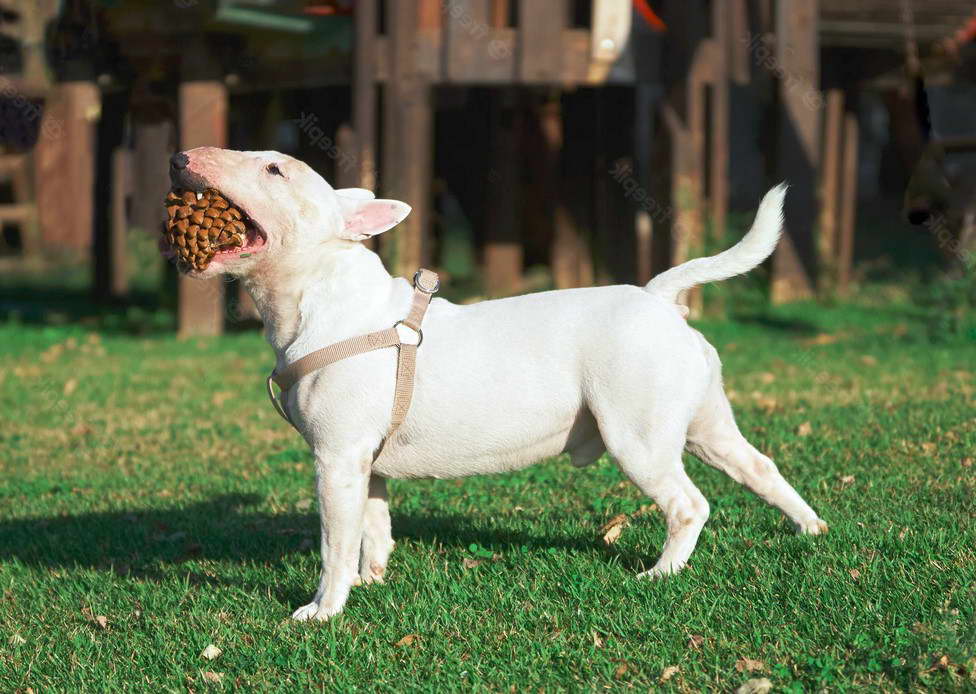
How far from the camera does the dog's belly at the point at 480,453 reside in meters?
4.46

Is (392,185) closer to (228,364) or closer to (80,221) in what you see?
(228,364)

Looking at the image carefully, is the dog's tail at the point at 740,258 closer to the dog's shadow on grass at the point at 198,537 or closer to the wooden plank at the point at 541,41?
the dog's shadow on grass at the point at 198,537

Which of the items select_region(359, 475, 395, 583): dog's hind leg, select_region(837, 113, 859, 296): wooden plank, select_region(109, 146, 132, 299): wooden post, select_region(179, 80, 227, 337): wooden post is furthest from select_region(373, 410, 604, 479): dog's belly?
select_region(109, 146, 132, 299): wooden post

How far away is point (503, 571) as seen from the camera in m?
4.77

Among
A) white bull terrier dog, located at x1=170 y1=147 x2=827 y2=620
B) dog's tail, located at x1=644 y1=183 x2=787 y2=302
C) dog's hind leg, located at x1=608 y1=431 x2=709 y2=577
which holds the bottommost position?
dog's hind leg, located at x1=608 y1=431 x2=709 y2=577

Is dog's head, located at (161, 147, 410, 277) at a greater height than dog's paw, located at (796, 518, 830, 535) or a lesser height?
greater

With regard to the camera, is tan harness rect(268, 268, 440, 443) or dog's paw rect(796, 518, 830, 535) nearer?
tan harness rect(268, 268, 440, 443)

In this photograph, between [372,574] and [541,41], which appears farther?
[541,41]

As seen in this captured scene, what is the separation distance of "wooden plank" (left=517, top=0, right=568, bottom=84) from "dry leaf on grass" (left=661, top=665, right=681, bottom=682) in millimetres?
8564

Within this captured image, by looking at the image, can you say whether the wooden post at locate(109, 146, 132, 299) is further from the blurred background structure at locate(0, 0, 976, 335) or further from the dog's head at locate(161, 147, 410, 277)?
the dog's head at locate(161, 147, 410, 277)

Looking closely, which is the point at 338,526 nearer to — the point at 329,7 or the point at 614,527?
the point at 614,527

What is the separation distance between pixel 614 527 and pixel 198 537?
1.89 metres

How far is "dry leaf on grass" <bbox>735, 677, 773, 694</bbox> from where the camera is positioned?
142 inches

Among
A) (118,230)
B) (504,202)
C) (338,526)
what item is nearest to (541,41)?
(504,202)
